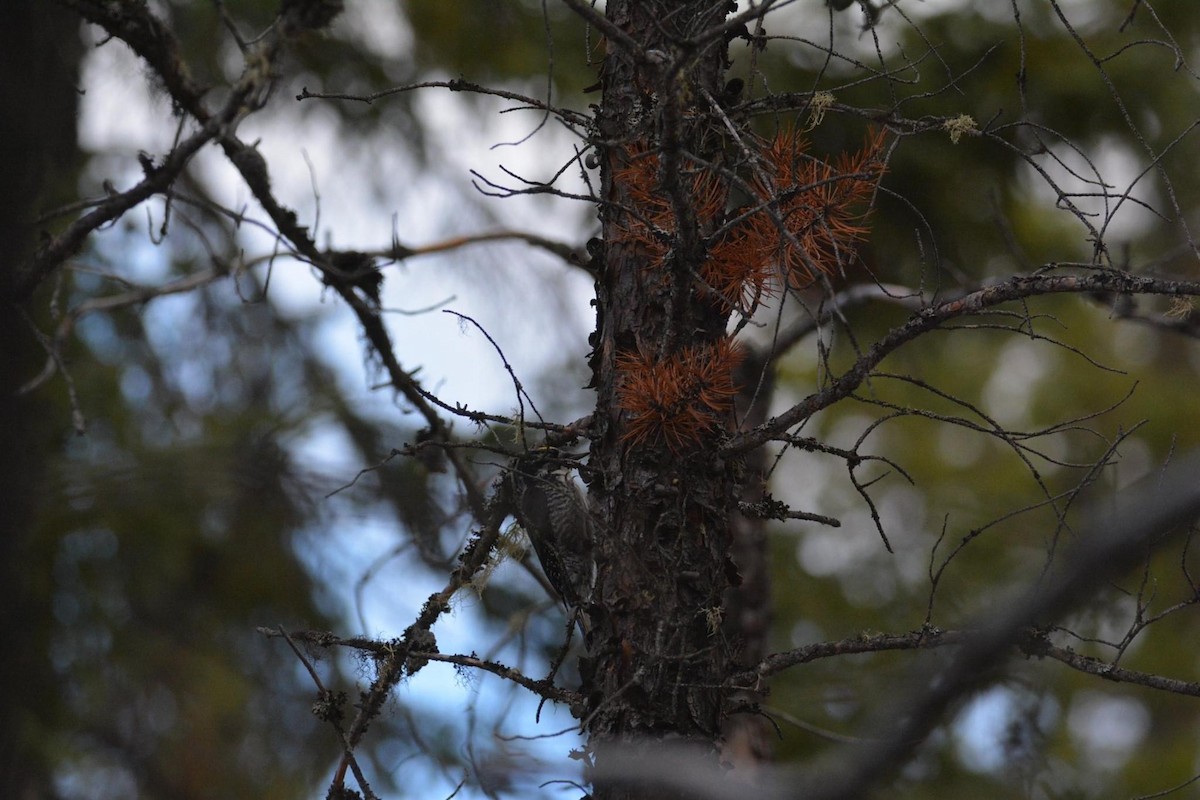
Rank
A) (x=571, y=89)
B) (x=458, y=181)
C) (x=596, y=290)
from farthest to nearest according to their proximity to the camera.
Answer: (x=458, y=181), (x=571, y=89), (x=596, y=290)

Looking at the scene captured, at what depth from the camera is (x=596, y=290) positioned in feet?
5.96

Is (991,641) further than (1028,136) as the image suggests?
No

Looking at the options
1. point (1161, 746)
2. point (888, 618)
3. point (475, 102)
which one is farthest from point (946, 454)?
point (475, 102)

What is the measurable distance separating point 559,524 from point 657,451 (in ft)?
0.82

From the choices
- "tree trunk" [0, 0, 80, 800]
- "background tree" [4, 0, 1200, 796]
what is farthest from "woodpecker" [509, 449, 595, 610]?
"tree trunk" [0, 0, 80, 800]

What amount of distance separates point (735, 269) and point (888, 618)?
3.77m

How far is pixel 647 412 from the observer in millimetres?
1631

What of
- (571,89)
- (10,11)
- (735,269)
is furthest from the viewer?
(571,89)

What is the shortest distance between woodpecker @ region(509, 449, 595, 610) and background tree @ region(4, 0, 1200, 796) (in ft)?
0.13

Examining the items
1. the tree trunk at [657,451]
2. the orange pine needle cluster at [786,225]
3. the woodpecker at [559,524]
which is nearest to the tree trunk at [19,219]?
the woodpecker at [559,524]

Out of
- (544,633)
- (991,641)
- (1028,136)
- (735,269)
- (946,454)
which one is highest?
(946,454)

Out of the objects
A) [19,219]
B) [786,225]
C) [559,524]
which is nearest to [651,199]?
[786,225]

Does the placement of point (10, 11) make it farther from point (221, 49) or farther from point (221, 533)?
point (221, 533)

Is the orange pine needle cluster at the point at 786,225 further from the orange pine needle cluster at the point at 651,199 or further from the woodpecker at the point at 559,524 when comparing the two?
the woodpecker at the point at 559,524
